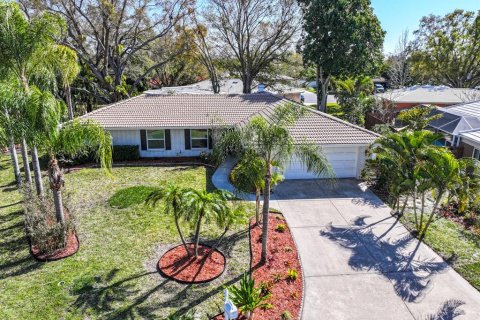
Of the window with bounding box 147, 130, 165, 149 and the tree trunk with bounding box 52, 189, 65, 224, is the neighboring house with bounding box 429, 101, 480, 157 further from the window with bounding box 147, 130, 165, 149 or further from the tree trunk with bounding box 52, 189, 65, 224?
the tree trunk with bounding box 52, 189, 65, 224

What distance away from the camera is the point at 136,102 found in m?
22.8

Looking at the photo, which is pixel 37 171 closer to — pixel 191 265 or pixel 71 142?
pixel 71 142

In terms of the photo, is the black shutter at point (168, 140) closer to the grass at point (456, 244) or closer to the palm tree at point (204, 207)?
the palm tree at point (204, 207)

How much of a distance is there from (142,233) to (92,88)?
26.0m

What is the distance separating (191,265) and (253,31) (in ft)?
96.9

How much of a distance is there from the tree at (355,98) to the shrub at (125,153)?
17.3m

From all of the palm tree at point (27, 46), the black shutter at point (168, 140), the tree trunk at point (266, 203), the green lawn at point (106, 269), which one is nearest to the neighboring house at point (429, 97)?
the black shutter at point (168, 140)

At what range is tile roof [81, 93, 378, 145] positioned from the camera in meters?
17.5

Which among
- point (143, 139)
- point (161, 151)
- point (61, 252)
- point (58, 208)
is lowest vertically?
point (61, 252)

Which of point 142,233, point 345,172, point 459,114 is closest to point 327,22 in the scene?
point 459,114

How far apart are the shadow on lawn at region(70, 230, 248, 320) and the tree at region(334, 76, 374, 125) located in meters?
22.0

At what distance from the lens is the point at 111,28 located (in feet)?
102

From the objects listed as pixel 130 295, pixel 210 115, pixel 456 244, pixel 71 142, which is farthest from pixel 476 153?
pixel 71 142

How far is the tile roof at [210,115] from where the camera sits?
1755 centimetres
